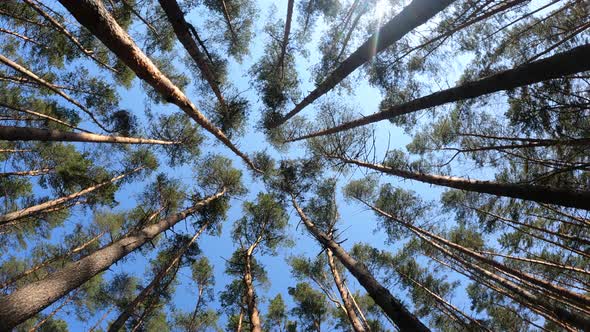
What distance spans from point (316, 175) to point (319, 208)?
133 centimetres

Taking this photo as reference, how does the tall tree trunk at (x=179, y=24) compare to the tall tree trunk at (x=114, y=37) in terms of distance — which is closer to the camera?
the tall tree trunk at (x=114, y=37)

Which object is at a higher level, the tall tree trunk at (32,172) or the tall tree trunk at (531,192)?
the tall tree trunk at (32,172)

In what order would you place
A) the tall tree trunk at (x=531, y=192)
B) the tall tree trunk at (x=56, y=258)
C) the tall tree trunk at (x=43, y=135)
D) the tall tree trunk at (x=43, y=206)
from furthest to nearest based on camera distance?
the tall tree trunk at (x=56, y=258)
the tall tree trunk at (x=43, y=206)
the tall tree trunk at (x=43, y=135)
the tall tree trunk at (x=531, y=192)

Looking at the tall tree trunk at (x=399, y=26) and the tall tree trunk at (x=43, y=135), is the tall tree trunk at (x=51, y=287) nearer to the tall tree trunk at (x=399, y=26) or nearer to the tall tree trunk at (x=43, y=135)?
the tall tree trunk at (x=43, y=135)

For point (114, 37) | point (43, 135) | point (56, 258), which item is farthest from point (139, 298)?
point (114, 37)

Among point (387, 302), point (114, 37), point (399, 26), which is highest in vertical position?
point (399, 26)

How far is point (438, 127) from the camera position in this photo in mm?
8766

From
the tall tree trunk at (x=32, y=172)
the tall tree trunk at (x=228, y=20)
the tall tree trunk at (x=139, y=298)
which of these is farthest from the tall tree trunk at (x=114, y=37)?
the tall tree trunk at (x=32, y=172)

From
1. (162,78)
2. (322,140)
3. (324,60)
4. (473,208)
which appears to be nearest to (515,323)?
(473,208)

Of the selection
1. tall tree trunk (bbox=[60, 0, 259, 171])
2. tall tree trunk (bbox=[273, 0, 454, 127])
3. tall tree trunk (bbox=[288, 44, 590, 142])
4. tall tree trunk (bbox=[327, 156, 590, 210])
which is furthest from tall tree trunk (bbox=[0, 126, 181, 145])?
tall tree trunk (bbox=[327, 156, 590, 210])

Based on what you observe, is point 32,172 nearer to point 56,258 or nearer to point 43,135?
point 56,258

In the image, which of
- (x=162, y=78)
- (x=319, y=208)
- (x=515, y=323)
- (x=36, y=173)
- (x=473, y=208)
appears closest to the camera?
(x=162, y=78)

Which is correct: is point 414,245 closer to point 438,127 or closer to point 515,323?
point 515,323

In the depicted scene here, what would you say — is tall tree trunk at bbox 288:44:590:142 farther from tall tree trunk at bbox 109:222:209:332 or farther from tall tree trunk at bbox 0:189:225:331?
tall tree trunk at bbox 109:222:209:332
